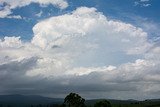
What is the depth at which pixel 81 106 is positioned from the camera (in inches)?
A: 6255

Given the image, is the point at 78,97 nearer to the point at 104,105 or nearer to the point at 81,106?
the point at 81,106

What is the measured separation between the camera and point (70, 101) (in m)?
160

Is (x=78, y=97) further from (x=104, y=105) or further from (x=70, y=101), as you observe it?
(x=104, y=105)

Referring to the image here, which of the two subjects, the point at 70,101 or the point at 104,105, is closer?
the point at 104,105

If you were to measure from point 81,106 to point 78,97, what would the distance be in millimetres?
5001

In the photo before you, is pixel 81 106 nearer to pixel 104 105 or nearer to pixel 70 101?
pixel 70 101

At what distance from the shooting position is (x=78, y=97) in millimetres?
158750

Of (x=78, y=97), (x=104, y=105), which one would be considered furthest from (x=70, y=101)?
(x=104, y=105)

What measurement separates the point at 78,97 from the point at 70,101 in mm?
4861

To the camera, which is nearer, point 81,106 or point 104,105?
point 104,105

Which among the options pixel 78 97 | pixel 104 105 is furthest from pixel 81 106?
pixel 104 105

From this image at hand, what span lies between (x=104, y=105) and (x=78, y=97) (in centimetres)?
1773
